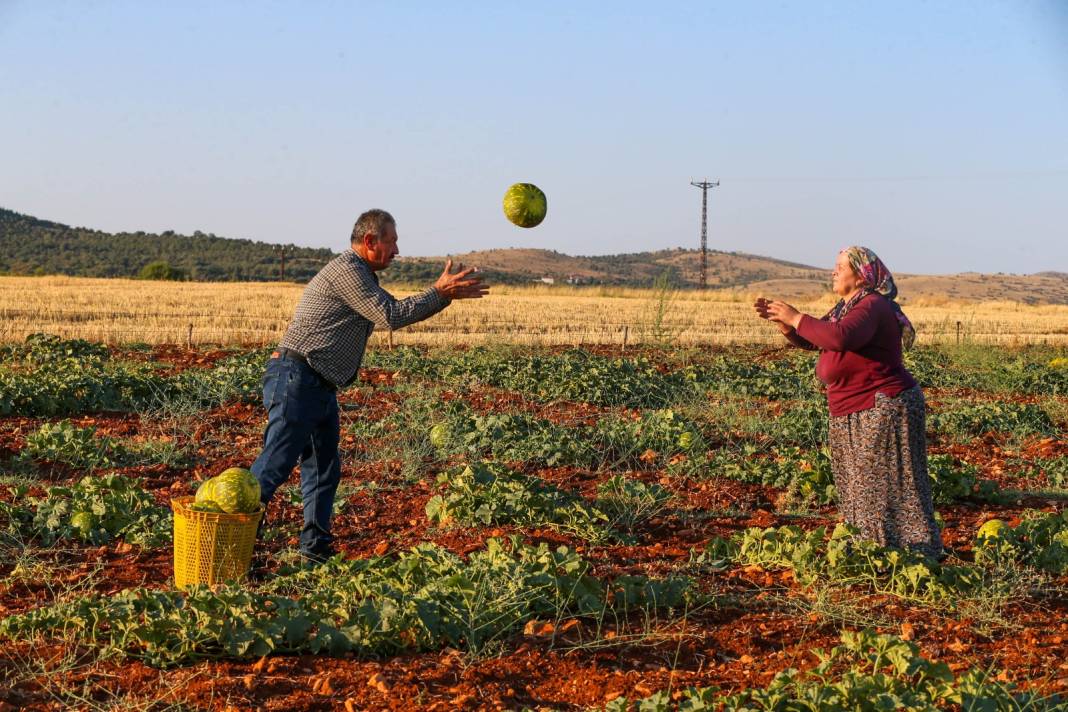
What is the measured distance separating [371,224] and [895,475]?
9.63 feet

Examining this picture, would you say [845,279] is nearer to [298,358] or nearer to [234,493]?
[298,358]

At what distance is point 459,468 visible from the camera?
6.85 metres

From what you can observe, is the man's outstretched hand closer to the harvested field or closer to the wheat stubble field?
the harvested field

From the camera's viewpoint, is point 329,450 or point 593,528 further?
point 593,528

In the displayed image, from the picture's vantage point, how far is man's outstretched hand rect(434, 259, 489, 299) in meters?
5.18

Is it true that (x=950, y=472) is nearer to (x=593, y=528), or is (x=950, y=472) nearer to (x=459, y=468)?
(x=593, y=528)

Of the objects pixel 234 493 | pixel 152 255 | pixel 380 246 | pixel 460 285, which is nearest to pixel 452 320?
pixel 380 246

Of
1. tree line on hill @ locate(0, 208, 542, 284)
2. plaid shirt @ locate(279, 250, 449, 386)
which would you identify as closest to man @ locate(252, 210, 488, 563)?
plaid shirt @ locate(279, 250, 449, 386)

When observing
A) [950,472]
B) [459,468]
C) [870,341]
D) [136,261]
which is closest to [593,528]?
[459,468]

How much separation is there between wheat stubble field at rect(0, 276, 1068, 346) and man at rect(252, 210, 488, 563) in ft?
36.8

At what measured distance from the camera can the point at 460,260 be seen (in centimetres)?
8431

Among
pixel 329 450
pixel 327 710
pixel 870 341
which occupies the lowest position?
pixel 327 710

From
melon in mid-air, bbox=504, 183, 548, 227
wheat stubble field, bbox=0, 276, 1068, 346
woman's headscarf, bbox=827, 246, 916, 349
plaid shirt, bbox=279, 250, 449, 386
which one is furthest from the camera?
wheat stubble field, bbox=0, 276, 1068, 346

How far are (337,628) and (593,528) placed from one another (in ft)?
6.71
